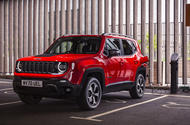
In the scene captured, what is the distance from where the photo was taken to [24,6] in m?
15.2

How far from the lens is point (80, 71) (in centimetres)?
586

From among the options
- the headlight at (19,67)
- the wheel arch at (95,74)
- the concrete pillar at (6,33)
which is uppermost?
the concrete pillar at (6,33)

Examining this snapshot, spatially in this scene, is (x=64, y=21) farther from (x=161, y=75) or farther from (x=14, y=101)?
(x=14, y=101)

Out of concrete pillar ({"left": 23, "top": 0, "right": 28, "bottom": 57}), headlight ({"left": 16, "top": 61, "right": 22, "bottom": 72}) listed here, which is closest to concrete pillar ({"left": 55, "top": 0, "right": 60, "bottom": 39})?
concrete pillar ({"left": 23, "top": 0, "right": 28, "bottom": 57})

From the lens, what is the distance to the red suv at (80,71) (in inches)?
228

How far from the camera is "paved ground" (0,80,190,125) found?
5055mm

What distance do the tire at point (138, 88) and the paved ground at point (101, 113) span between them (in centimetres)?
47

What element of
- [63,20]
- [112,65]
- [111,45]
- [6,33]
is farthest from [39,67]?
[6,33]

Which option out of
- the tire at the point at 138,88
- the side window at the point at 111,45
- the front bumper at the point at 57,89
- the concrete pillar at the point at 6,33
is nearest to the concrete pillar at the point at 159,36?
the tire at the point at 138,88

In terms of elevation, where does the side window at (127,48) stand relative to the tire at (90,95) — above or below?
above

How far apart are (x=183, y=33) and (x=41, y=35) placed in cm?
706

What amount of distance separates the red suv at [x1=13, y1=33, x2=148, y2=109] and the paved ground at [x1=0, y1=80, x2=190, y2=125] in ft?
1.08

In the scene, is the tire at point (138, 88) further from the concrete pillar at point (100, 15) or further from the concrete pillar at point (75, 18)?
the concrete pillar at point (75, 18)

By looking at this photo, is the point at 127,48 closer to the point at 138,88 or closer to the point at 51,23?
the point at 138,88
